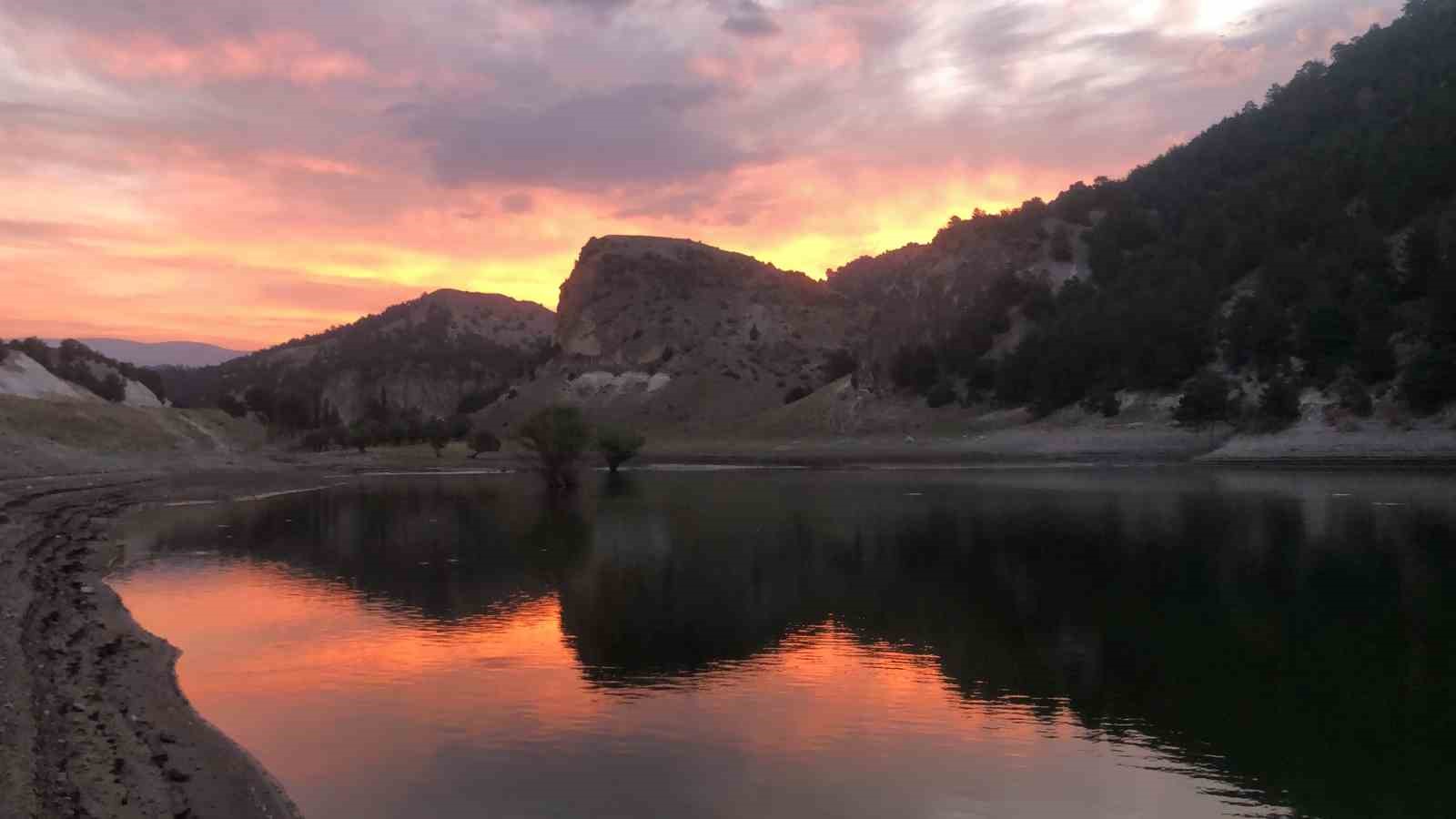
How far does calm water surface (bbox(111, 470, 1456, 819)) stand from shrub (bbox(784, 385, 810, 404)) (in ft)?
338

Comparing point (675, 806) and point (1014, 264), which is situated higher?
point (1014, 264)

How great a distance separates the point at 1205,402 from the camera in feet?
245

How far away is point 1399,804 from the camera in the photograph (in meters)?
10.4

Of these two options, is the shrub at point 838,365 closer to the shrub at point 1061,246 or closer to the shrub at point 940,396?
the shrub at point 1061,246

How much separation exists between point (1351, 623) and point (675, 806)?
45.5 feet

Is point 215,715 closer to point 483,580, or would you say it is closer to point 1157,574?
point 483,580

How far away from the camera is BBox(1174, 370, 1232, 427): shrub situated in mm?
74562

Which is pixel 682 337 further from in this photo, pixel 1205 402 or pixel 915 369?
pixel 1205 402

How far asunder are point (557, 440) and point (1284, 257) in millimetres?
58069

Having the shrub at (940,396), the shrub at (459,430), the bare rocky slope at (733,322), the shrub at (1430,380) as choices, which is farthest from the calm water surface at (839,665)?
the shrub at (459,430)

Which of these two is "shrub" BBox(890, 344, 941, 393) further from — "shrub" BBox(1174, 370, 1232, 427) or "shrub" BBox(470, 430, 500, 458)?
"shrub" BBox(470, 430, 500, 458)

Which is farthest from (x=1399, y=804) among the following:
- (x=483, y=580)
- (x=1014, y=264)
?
(x=1014, y=264)

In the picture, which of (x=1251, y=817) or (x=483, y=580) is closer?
(x=1251, y=817)

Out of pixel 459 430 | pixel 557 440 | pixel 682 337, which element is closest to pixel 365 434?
pixel 459 430
